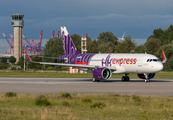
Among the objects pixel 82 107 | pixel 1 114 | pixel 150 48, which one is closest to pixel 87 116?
pixel 82 107

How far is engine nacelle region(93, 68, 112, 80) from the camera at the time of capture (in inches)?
1530

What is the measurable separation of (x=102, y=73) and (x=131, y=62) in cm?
451

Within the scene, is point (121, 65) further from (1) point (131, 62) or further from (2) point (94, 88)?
(2) point (94, 88)

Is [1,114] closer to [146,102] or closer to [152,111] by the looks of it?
[152,111]

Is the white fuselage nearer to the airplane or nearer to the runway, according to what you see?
the airplane

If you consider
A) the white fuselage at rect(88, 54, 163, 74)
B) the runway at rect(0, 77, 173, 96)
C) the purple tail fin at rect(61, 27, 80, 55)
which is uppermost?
the purple tail fin at rect(61, 27, 80, 55)

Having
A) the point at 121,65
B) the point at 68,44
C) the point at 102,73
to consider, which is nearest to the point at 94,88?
the point at 102,73

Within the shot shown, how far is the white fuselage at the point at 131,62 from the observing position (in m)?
38.4

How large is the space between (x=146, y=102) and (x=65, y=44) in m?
34.7

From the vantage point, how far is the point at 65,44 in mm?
51406

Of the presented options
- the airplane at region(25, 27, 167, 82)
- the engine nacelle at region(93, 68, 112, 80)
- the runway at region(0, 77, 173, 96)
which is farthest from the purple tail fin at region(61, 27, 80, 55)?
the runway at region(0, 77, 173, 96)

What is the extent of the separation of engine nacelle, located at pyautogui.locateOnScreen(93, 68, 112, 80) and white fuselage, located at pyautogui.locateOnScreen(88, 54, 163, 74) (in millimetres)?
1728

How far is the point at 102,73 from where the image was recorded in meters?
38.8

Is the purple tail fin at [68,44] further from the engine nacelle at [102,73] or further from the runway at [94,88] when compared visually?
the runway at [94,88]
